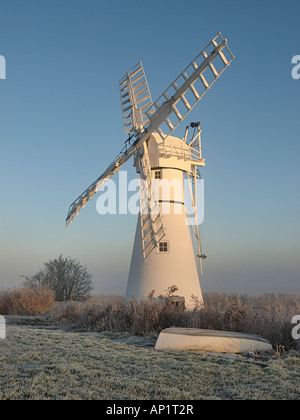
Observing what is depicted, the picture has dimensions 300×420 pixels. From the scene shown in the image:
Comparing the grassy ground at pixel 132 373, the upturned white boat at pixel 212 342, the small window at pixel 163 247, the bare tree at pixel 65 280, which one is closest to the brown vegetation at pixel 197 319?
the upturned white boat at pixel 212 342

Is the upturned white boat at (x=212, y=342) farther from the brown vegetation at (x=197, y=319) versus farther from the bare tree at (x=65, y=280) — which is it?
the bare tree at (x=65, y=280)

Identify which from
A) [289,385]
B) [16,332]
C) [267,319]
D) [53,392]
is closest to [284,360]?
[289,385]

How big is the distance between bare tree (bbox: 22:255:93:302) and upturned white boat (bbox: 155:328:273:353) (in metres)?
16.7

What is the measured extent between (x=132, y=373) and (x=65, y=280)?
19355 millimetres

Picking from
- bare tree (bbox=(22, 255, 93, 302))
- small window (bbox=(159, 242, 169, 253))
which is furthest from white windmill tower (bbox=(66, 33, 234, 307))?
bare tree (bbox=(22, 255, 93, 302))

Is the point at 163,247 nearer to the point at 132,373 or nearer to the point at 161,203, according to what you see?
the point at 161,203

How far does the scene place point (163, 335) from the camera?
30.1 ft

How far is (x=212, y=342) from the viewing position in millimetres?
8859

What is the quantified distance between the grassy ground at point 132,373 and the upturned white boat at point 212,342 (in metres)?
0.41

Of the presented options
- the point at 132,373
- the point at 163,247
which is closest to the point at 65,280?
the point at 163,247

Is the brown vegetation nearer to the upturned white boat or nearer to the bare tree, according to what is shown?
the upturned white boat

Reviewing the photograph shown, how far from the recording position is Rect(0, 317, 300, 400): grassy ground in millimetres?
5484

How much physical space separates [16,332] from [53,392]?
5909 millimetres

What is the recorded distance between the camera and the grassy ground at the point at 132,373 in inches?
216
